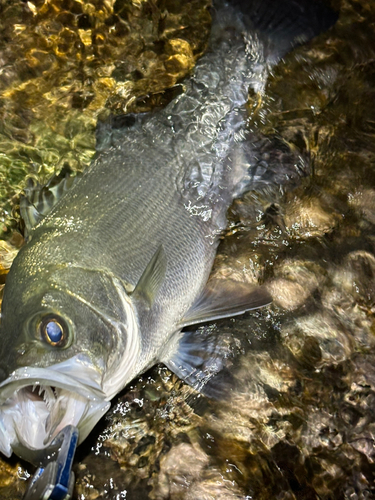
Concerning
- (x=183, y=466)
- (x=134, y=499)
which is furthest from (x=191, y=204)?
(x=134, y=499)

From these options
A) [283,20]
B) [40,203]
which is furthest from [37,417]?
[283,20]

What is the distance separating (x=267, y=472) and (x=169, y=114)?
253cm

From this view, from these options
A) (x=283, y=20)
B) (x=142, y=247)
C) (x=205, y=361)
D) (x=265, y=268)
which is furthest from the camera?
(x=283, y=20)

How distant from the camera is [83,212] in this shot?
2.88 m

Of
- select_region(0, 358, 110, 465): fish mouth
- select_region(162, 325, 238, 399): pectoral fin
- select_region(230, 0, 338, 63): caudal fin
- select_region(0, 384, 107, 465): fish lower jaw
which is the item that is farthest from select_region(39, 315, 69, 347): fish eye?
select_region(230, 0, 338, 63): caudal fin

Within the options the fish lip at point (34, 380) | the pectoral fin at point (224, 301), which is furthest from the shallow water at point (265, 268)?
the fish lip at point (34, 380)

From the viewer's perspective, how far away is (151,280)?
2723 mm

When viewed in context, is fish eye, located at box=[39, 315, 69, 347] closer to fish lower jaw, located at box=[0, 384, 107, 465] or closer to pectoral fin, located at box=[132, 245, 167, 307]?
fish lower jaw, located at box=[0, 384, 107, 465]

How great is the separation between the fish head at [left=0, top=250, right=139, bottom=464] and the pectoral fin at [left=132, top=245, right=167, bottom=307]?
0.13 meters

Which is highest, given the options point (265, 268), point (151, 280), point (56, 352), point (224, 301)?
point (56, 352)

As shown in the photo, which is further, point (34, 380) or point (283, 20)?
point (283, 20)

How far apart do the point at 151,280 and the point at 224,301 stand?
0.64 m

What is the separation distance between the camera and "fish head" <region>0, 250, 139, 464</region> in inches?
86.0

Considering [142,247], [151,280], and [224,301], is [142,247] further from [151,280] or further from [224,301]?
[224,301]
